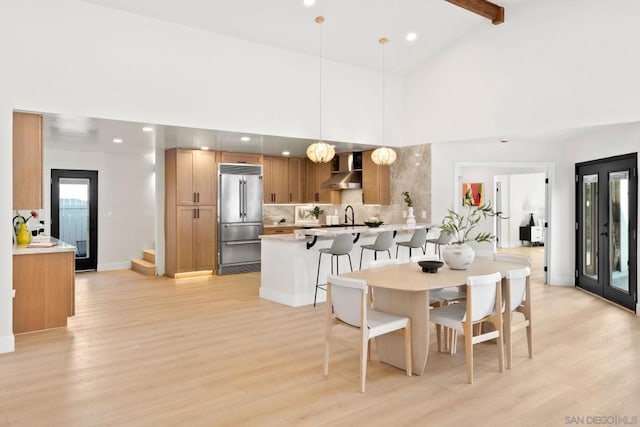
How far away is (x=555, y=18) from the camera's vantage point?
234 inches

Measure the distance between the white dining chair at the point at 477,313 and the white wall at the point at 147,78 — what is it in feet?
13.0

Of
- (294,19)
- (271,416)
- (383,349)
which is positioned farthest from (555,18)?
(271,416)

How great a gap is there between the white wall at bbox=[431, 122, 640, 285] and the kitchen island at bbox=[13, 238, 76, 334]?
5.56m

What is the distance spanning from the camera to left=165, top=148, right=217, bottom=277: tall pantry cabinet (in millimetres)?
8055

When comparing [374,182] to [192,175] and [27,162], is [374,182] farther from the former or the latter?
[27,162]

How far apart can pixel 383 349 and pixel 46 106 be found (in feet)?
13.9

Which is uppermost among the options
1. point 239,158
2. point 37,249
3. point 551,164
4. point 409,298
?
point 239,158

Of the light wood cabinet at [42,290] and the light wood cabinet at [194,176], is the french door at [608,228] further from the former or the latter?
the light wood cabinet at [42,290]

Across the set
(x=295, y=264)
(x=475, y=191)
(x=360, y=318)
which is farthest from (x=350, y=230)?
(x=475, y=191)

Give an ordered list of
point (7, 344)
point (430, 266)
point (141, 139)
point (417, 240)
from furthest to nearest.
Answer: point (141, 139) < point (417, 240) < point (7, 344) < point (430, 266)

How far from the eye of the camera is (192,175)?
26.8 ft

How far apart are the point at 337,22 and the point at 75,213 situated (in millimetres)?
6243

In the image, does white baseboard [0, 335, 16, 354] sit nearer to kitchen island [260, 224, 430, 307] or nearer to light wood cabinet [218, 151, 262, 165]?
kitchen island [260, 224, 430, 307]

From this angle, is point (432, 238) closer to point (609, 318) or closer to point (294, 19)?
point (609, 318)
